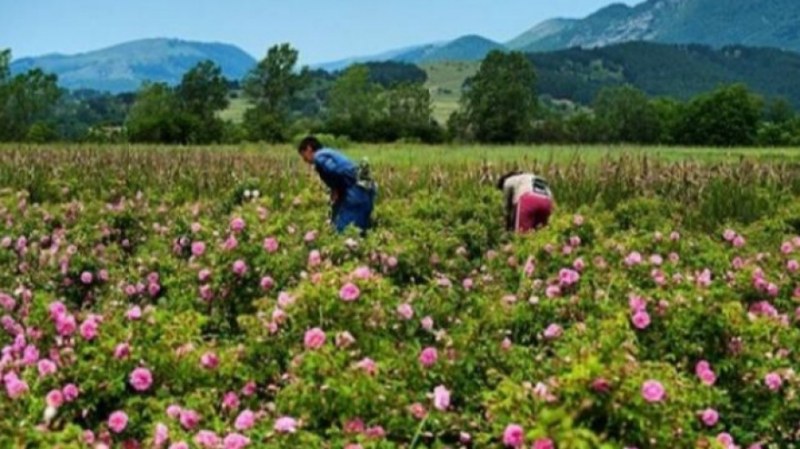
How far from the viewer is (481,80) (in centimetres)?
9300

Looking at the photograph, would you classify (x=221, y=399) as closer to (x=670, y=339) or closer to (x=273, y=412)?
(x=273, y=412)

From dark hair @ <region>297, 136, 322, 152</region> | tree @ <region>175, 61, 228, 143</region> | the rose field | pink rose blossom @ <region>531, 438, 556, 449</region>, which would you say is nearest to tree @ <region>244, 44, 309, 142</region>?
tree @ <region>175, 61, 228, 143</region>

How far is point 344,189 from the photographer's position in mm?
11102

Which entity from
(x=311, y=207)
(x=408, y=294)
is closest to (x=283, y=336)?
(x=408, y=294)

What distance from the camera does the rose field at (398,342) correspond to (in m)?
3.64

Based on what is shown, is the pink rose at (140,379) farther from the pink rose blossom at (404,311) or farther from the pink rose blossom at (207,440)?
the pink rose blossom at (404,311)

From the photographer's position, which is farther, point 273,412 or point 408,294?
point 408,294

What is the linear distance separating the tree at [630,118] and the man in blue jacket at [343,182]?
300 ft

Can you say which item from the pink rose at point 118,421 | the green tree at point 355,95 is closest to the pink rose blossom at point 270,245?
the pink rose at point 118,421

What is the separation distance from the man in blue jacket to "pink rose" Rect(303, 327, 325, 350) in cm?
661

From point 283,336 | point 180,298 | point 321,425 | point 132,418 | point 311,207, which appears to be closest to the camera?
point 321,425

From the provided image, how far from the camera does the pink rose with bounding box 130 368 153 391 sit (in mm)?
4340

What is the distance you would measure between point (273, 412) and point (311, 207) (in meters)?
7.58

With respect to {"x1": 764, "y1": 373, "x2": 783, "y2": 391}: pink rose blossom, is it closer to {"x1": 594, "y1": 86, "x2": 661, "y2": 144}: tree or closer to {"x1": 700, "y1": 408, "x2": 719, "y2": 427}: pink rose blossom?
{"x1": 700, "y1": 408, "x2": 719, "y2": 427}: pink rose blossom
